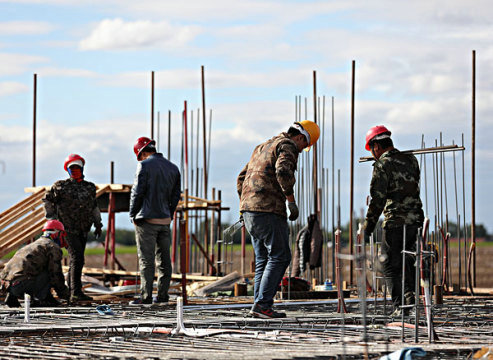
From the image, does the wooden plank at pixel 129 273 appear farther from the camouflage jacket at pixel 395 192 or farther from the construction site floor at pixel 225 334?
the camouflage jacket at pixel 395 192

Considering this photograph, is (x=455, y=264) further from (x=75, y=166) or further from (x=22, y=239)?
(x=75, y=166)

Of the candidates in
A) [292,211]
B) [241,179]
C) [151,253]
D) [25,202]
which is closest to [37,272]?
[151,253]

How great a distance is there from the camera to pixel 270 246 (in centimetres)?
770

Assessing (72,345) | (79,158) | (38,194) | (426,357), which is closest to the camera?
(426,357)

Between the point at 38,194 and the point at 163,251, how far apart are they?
6.50 metres

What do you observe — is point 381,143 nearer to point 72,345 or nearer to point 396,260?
point 396,260

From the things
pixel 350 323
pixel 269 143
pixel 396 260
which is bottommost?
pixel 350 323

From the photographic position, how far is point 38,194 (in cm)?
1557

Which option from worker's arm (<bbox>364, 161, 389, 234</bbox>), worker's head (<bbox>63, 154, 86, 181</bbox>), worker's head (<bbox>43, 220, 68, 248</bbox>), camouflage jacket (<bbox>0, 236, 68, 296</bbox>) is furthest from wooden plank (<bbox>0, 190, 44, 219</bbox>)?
worker's arm (<bbox>364, 161, 389, 234</bbox>)

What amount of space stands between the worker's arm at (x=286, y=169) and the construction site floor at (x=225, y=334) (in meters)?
1.07

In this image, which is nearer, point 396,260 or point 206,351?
point 206,351

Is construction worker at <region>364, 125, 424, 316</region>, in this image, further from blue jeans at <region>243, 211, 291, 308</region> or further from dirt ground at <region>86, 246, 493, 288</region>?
dirt ground at <region>86, 246, 493, 288</region>

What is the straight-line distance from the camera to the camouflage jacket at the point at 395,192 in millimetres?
7883

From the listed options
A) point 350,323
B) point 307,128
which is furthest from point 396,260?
point 307,128
